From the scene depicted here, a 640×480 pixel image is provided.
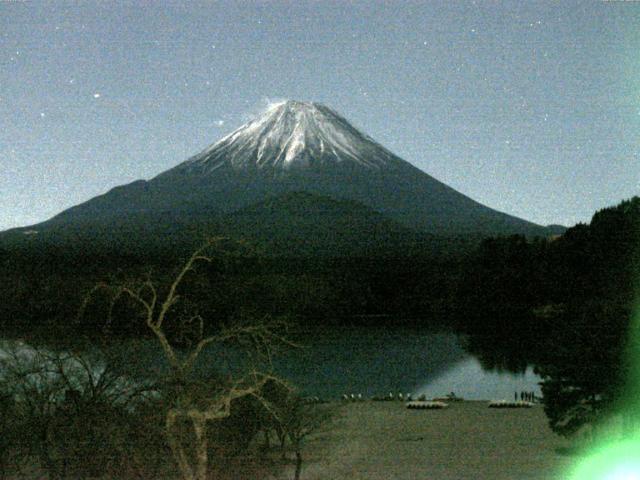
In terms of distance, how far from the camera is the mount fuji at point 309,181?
11731 centimetres

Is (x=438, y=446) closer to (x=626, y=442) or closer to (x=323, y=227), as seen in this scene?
(x=626, y=442)

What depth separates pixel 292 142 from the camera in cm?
12519

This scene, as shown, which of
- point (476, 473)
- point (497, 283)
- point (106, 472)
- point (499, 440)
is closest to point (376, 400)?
point (499, 440)

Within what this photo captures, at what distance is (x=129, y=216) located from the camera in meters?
114

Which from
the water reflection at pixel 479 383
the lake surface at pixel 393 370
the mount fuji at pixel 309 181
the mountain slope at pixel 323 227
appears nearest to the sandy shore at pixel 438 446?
the lake surface at pixel 393 370

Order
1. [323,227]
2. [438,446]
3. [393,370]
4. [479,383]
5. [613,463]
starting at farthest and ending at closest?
[323,227]
[393,370]
[479,383]
[438,446]
[613,463]

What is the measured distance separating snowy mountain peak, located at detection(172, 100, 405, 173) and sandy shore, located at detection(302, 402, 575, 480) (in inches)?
4080

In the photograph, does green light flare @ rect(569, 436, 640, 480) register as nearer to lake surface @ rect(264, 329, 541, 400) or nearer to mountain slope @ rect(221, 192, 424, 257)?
lake surface @ rect(264, 329, 541, 400)

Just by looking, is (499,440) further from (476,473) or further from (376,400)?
(376,400)

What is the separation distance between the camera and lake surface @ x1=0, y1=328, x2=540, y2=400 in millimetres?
28250

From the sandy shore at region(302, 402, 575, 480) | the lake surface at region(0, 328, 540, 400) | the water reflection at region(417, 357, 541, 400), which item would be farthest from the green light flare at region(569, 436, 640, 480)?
the water reflection at region(417, 357, 541, 400)

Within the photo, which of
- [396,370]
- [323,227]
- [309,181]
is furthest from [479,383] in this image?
[309,181]

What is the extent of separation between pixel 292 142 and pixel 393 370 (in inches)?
3652

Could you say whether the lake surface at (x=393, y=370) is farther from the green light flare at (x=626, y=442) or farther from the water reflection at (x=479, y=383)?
the green light flare at (x=626, y=442)
